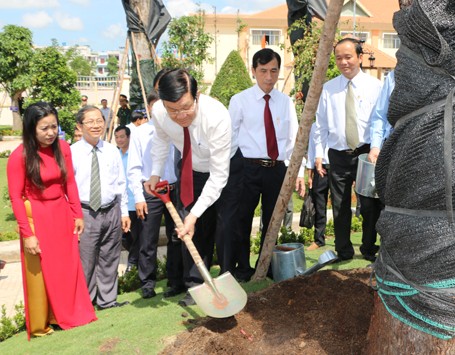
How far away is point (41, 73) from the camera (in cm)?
1452

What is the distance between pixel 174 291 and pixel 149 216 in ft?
2.37

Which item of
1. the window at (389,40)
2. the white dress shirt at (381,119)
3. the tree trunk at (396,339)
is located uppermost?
the window at (389,40)

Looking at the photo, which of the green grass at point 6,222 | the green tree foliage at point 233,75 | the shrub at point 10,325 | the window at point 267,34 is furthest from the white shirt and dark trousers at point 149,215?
the window at point 267,34

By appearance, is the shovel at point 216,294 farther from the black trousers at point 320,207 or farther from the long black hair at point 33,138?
the black trousers at point 320,207

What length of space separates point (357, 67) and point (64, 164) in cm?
281

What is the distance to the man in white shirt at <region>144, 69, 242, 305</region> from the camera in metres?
3.65

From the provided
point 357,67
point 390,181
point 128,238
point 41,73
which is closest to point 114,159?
point 128,238

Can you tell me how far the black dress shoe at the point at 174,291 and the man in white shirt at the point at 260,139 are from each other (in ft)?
1.74

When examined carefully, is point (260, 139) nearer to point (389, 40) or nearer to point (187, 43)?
point (187, 43)

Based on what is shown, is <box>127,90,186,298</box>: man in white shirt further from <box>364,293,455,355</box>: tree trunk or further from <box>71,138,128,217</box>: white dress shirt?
<box>364,293,455,355</box>: tree trunk

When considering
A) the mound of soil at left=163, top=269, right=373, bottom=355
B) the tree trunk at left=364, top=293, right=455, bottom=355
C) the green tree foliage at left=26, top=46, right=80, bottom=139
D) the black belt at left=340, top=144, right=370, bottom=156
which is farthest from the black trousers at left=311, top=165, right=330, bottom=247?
the green tree foliage at left=26, top=46, right=80, bottom=139

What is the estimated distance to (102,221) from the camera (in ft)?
15.5

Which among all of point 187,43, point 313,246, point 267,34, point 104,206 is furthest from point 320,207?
point 267,34

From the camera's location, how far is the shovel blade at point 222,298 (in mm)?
3496
